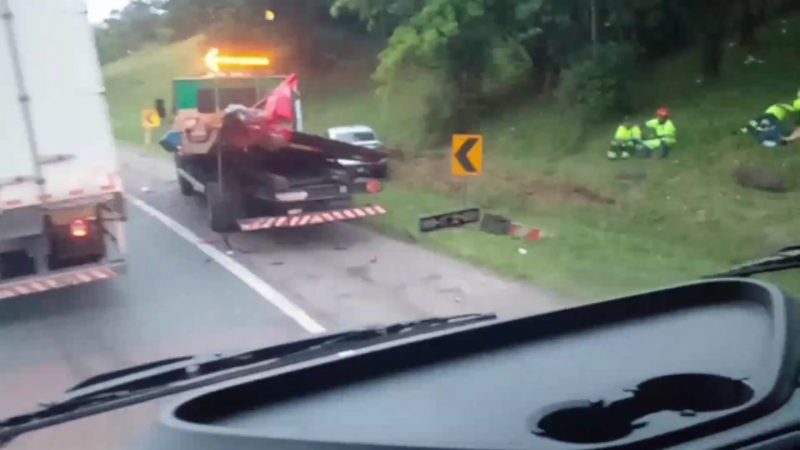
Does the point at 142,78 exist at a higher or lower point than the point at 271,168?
higher

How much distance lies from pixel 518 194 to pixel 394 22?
34.0ft

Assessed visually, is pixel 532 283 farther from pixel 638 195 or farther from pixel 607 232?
pixel 638 195

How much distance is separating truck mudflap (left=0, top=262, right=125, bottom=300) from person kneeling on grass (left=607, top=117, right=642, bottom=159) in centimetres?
1042

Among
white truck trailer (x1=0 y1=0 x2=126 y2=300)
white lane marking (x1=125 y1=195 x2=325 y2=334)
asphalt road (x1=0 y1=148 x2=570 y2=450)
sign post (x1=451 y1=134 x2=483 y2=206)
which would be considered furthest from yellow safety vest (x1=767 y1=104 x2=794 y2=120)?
white truck trailer (x1=0 y1=0 x2=126 y2=300)

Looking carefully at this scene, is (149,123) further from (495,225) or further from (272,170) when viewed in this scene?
(495,225)

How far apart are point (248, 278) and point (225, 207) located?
3064 millimetres

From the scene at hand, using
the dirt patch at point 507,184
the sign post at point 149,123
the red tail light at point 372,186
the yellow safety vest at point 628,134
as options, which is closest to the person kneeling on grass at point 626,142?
the yellow safety vest at point 628,134

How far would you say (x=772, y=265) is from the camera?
3.84 meters

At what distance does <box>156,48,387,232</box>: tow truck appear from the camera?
11.9 meters

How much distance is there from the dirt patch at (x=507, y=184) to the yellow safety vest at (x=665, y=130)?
218cm

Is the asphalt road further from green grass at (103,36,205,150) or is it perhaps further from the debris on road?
green grass at (103,36,205,150)

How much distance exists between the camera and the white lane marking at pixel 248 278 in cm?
774

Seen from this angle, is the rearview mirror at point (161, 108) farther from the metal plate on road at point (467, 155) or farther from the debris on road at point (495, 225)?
the debris on road at point (495, 225)

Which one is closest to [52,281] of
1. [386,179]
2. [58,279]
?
[58,279]
